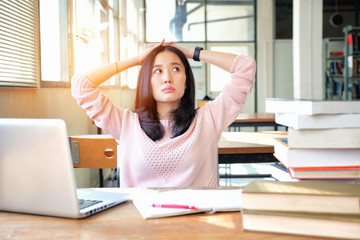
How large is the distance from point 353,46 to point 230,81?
23.5 feet

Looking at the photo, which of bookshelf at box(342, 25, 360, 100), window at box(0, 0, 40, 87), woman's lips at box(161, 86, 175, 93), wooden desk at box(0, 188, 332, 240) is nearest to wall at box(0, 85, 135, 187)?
window at box(0, 0, 40, 87)

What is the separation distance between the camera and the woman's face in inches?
61.4

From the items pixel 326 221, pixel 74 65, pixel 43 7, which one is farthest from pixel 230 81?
pixel 74 65

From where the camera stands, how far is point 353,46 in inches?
313

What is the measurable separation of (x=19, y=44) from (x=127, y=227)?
179 centimetres

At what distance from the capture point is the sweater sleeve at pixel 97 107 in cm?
160

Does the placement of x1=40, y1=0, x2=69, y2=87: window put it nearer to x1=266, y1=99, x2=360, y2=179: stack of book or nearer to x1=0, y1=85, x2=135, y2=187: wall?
x1=0, y1=85, x2=135, y2=187: wall

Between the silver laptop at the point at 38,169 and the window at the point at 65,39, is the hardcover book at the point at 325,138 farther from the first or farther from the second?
the window at the point at 65,39

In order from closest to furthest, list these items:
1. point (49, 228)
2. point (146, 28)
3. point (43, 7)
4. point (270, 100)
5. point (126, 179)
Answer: point (49, 228), point (270, 100), point (126, 179), point (43, 7), point (146, 28)

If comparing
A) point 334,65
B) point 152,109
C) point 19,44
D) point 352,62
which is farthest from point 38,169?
point 334,65

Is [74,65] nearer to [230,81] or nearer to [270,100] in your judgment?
[230,81]

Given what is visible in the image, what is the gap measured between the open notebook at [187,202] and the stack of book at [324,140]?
183 millimetres

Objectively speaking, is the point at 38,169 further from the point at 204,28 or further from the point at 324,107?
the point at 204,28

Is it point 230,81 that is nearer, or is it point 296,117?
point 296,117
